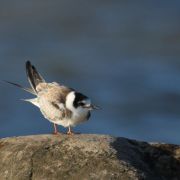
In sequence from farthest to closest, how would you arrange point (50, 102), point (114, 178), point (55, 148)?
point (50, 102), point (55, 148), point (114, 178)

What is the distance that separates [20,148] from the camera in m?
6.22

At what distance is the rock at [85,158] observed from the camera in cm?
584

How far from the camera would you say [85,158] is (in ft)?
19.5

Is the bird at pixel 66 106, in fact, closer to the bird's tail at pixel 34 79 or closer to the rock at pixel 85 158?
the bird's tail at pixel 34 79

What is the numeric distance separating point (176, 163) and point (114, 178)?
2.53 ft

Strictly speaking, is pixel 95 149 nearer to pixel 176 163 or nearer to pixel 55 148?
pixel 55 148

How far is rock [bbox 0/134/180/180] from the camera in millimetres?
5836

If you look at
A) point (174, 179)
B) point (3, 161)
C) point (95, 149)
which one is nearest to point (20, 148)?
point (3, 161)

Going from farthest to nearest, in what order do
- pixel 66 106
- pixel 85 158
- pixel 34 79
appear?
pixel 34 79 → pixel 66 106 → pixel 85 158

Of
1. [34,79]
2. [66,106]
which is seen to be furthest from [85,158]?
[34,79]

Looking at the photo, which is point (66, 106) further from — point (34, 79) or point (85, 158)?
point (85, 158)

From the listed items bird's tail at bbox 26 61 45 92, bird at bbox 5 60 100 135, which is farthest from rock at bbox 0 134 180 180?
bird's tail at bbox 26 61 45 92

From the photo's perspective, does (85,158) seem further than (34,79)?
No

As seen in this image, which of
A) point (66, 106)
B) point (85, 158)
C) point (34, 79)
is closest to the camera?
point (85, 158)
